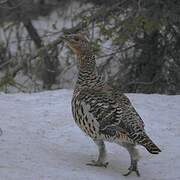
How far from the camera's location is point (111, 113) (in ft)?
17.4

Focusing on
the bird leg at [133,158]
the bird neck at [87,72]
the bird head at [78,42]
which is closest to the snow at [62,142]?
the bird leg at [133,158]


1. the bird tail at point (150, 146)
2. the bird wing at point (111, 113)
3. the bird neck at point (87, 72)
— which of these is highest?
the bird neck at point (87, 72)

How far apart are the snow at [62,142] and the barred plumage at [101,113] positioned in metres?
0.29

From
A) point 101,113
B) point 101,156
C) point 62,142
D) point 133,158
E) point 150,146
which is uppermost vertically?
point 101,113

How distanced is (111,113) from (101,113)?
0.29 ft

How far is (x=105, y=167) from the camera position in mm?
5633

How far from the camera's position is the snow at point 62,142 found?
5.20 metres

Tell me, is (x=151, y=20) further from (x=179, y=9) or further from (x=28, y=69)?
(x=28, y=69)

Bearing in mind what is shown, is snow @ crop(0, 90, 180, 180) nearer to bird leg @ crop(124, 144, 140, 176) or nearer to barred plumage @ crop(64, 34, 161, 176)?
bird leg @ crop(124, 144, 140, 176)

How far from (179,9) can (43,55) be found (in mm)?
2250

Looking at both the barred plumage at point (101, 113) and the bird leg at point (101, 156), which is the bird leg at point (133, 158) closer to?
the barred plumage at point (101, 113)

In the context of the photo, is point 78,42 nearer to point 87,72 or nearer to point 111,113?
point 87,72

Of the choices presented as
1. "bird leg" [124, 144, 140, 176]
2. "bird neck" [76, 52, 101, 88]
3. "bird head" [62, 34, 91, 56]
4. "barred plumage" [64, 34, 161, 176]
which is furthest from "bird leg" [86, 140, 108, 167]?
"bird head" [62, 34, 91, 56]

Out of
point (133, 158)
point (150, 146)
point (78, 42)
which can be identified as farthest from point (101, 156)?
point (78, 42)
